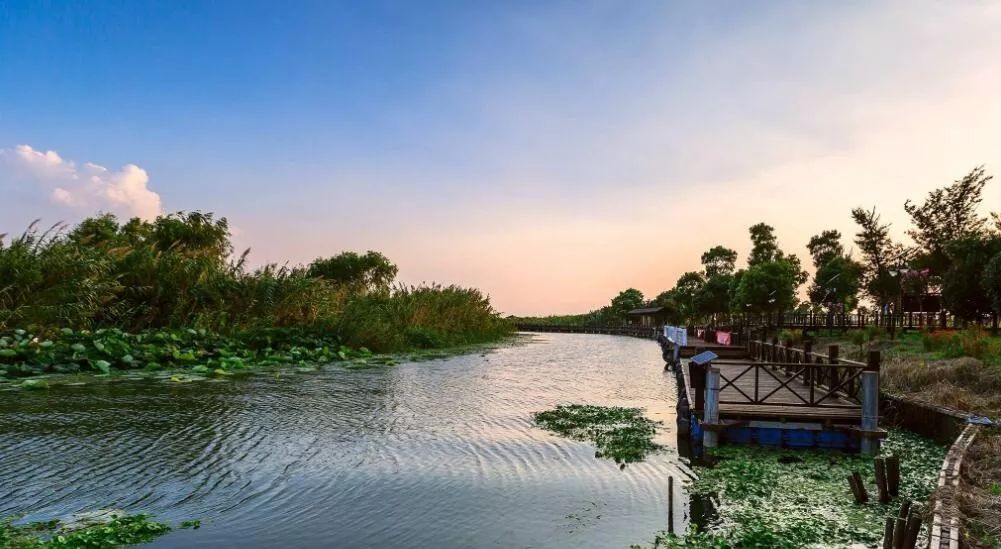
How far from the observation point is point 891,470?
348 inches

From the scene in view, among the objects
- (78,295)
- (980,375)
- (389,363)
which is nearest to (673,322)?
(389,363)

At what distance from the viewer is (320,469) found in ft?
33.4

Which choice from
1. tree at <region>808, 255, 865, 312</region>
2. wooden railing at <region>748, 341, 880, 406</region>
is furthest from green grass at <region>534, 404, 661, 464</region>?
tree at <region>808, 255, 865, 312</region>

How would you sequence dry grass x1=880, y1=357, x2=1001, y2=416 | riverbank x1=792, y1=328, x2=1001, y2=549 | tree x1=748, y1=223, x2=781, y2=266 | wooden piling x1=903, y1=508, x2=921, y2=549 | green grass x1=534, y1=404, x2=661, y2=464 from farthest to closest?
tree x1=748, y1=223, x2=781, y2=266 → dry grass x1=880, y1=357, x2=1001, y2=416 → green grass x1=534, y1=404, x2=661, y2=464 → riverbank x1=792, y1=328, x2=1001, y2=549 → wooden piling x1=903, y1=508, x2=921, y2=549

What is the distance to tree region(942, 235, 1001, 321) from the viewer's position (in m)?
29.0

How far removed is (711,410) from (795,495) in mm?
3022

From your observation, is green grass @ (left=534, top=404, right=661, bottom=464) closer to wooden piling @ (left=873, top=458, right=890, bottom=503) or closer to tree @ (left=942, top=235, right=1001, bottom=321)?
wooden piling @ (left=873, top=458, right=890, bottom=503)

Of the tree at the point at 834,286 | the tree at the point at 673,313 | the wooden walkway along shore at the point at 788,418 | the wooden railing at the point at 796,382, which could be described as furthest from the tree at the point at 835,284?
the wooden walkway along shore at the point at 788,418

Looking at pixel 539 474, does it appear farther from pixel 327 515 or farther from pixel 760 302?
pixel 760 302

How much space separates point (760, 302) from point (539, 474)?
1953 inches

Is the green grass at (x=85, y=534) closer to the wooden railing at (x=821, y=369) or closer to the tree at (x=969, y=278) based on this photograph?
the wooden railing at (x=821, y=369)

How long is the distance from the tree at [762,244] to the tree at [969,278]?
44.8 meters

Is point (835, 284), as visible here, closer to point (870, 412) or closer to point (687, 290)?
point (687, 290)

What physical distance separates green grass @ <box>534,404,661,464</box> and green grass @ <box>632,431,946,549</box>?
60.5 inches
